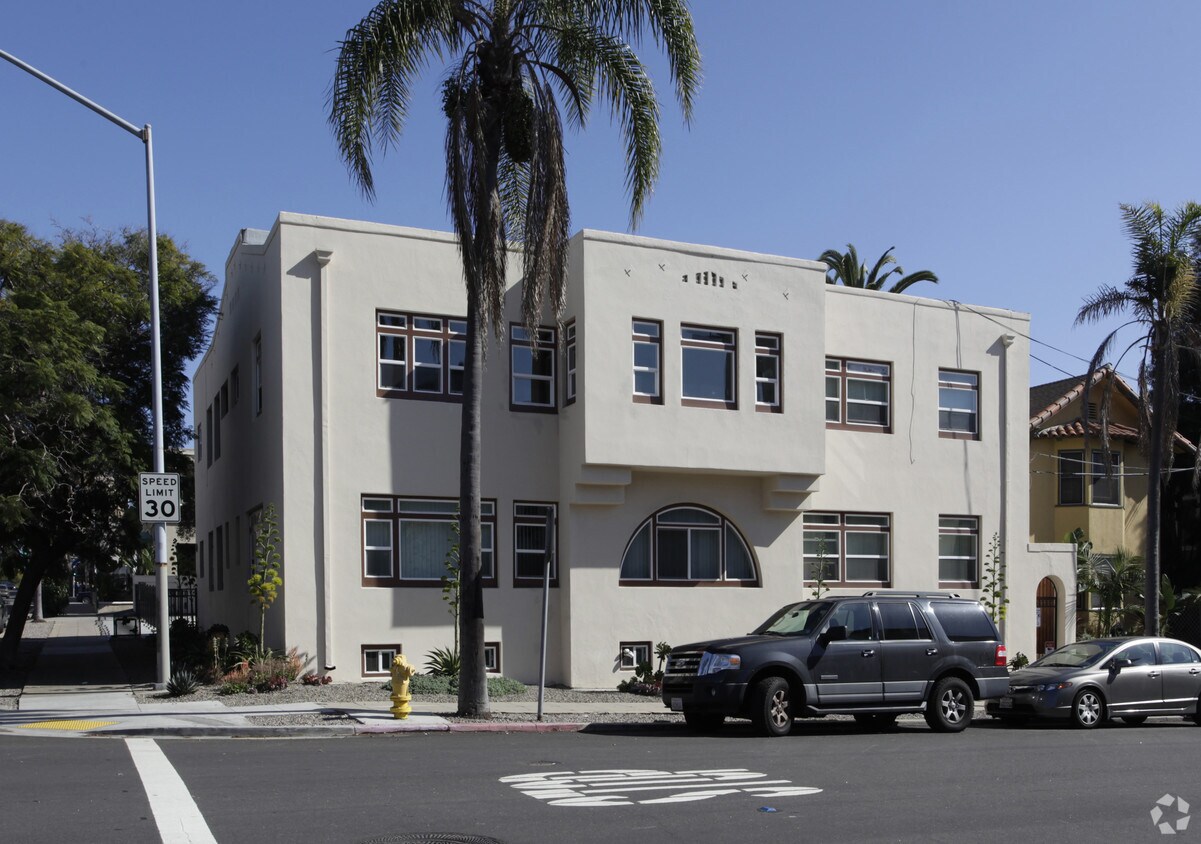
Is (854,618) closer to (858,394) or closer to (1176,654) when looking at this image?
(1176,654)

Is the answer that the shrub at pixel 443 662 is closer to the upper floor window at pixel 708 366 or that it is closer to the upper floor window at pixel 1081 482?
the upper floor window at pixel 708 366

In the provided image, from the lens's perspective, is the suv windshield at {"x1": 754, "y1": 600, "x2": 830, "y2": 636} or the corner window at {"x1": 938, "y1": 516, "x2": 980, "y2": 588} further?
the corner window at {"x1": 938, "y1": 516, "x2": 980, "y2": 588}

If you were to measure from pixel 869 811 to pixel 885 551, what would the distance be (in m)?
16.5

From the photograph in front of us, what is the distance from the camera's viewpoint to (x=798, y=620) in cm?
1680

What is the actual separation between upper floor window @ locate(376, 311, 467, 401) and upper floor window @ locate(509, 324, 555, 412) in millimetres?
993

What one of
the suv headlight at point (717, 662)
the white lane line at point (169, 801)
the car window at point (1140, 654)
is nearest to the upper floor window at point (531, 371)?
the suv headlight at point (717, 662)

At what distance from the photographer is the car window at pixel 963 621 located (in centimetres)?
1722

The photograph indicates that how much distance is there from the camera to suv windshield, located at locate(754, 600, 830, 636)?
1638 cm

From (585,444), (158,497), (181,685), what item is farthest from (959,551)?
(158,497)

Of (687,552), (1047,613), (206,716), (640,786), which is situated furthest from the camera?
(1047,613)

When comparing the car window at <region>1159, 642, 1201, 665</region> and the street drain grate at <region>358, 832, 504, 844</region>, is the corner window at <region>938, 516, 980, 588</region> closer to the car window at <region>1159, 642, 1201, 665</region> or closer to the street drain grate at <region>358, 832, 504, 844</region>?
the car window at <region>1159, 642, 1201, 665</region>

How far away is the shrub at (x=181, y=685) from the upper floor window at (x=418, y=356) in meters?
5.78

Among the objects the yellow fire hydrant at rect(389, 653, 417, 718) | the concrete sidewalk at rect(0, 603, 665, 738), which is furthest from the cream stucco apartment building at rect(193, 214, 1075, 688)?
the yellow fire hydrant at rect(389, 653, 417, 718)

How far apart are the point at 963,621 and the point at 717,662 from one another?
13.0ft
